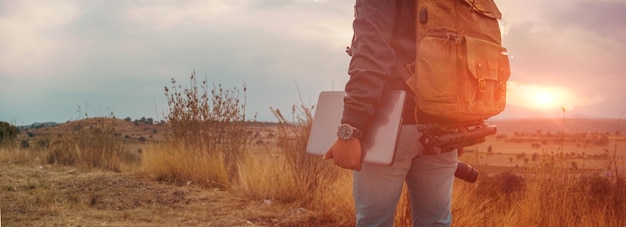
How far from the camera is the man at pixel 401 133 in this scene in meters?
1.91

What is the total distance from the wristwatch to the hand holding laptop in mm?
13

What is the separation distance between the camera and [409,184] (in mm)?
2221

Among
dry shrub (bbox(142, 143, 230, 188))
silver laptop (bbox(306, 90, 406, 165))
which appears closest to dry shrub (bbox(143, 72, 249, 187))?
dry shrub (bbox(142, 143, 230, 188))

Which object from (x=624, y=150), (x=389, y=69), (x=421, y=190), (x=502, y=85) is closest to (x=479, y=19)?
(x=502, y=85)

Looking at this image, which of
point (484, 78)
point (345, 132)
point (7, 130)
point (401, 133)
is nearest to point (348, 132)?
point (345, 132)

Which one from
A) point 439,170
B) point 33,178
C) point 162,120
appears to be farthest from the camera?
point 162,120

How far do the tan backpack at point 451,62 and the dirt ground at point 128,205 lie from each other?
9.95 ft

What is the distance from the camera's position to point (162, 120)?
8984mm

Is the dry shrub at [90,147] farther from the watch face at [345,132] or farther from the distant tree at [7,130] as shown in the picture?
the watch face at [345,132]

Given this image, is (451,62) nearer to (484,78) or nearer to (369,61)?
(484,78)

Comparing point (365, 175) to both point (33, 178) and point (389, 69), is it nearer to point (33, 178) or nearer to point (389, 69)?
point (389, 69)

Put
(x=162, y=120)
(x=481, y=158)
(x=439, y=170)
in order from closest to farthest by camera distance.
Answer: (x=439, y=170) → (x=481, y=158) → (x=162, y=120)

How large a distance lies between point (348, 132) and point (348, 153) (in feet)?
0.25

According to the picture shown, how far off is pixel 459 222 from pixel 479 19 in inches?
100
